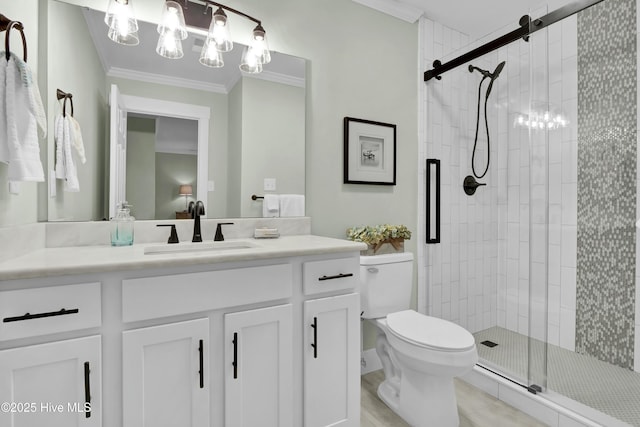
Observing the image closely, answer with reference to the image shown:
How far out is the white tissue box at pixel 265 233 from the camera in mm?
1759

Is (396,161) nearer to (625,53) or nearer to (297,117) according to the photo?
(297,117)

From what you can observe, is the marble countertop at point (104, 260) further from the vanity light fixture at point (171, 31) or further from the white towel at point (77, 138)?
the vanity light fixture at point (171, 31)

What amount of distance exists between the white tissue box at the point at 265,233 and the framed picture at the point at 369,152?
2.06ft

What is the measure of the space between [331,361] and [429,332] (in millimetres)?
554

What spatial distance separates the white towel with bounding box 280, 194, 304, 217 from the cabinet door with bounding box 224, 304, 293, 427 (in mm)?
739

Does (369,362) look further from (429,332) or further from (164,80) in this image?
(164,80)

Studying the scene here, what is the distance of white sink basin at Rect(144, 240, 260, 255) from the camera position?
1.43 metres

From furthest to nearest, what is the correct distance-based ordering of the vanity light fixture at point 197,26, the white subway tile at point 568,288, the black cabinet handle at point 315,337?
the white subway tile at point 568,288, the vanity light fixture at point 197,26, the black cabinet handle at point 315,337

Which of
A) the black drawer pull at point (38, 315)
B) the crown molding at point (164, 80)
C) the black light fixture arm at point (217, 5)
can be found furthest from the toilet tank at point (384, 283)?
the black light fixture arm at point (217, 5)

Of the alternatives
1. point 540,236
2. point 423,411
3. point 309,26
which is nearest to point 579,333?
point 540,236

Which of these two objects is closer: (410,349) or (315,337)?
(315,337)

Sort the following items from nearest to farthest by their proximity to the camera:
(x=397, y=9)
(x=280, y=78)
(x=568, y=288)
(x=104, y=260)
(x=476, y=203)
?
(x=104, y=260), (x=280, y=78), (x=568, y=288), (x=397, y=9), (x=476, y=203)

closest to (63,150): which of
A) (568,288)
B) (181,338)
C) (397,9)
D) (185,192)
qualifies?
(185,192)

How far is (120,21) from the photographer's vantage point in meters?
1.47
